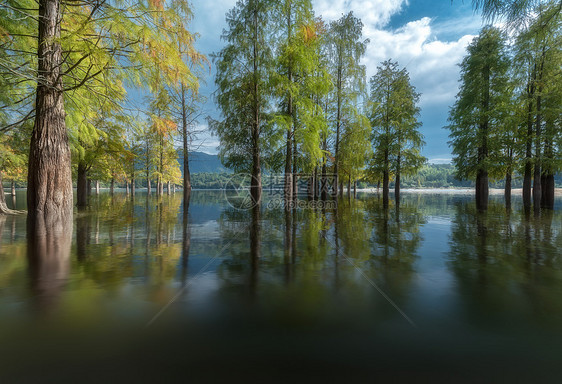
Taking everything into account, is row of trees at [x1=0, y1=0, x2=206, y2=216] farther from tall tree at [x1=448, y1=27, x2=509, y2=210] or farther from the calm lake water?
tall tree at [x1=448, y1=27, x2=509, y2=210]

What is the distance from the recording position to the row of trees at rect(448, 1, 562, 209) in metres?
18.0

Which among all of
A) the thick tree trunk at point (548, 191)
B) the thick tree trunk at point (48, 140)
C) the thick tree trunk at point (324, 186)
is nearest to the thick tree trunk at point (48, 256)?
the thick tree trunk at point (48, 140)

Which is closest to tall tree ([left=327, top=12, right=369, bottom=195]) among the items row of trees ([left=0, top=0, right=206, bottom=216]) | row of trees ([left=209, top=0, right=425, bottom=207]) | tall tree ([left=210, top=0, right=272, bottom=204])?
row of trees ([left=209, top=0, right=425, bottom=207])

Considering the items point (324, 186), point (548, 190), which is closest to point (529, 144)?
point (548, 190)

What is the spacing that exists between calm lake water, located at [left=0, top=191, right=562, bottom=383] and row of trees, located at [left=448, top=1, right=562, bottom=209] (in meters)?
18.3

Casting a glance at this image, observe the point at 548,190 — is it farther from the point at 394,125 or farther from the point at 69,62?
the point at 69,62

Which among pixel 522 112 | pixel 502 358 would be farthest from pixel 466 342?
pixel 522 112

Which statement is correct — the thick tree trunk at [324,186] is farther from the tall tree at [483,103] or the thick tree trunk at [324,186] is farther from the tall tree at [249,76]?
the tall tree at [483,103]

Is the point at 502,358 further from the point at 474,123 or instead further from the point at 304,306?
the point at 474,123

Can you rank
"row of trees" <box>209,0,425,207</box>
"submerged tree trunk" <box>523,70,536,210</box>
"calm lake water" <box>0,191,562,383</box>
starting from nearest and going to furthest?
"calm lake water" <box>0,191,562,383</box>
"row of trees" <box>209,0,425,207</box>
"submerged tree trunk" <box>523,70,536,210</box>

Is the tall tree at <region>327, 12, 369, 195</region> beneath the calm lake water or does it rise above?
above

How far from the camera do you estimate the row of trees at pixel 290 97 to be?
14812mm

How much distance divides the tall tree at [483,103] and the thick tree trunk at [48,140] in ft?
81.0

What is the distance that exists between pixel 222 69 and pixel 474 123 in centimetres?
2061
